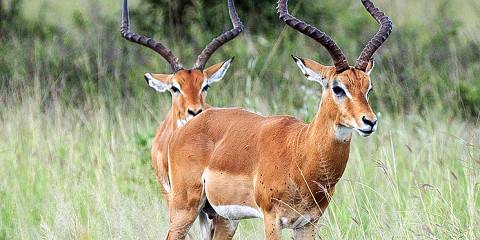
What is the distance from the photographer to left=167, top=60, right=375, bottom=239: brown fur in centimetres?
668

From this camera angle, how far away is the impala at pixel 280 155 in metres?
6.65

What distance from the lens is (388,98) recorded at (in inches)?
536

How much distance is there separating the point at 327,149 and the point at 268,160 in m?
0.39

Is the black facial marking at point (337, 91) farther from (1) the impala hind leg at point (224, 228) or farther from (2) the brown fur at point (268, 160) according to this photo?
(1) the impala hind leg at point (224, 228)

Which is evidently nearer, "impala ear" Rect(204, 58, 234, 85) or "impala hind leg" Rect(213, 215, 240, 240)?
"impala hind leg" Rect(213, 215, 240, 240)

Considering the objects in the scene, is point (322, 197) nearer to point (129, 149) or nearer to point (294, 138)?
point (294, 138)

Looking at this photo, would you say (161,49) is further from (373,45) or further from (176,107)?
(373,45)

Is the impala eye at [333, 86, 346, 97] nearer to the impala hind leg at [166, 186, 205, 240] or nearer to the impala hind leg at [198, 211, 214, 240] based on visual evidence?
the impala hind leg at [166, 186, 205, 240]

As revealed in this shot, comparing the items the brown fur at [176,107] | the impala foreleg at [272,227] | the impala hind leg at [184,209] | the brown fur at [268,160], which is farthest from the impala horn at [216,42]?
the impala foreleg at [272,227]

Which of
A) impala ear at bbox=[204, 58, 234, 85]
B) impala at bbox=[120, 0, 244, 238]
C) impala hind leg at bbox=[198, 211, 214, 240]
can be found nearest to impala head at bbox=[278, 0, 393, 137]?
impala hind leg at bbox=[198, 211, 214, 240]

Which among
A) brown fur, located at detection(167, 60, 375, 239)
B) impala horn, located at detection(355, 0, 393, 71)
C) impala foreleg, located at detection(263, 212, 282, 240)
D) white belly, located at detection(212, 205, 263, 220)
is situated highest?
impala horn, located at detection(355, 0, 393, 71)

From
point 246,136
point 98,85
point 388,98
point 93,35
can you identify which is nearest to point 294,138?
point 246,136

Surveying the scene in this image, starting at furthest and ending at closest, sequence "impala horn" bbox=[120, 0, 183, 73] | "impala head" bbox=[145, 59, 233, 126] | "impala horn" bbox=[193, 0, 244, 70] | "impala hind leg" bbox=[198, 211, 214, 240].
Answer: "impala horn" bbox=[193, 0, 244, 70], "impala horn" bbox=[120, 0, 183, 73], "impala head" bbox=[145, 59, 233, 126], "impala hind leg" bbox=[198, 211, 214, 240]

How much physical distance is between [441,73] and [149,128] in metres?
3.79
